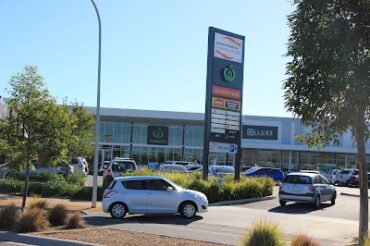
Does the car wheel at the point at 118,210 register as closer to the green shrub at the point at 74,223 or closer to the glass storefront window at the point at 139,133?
the green shrub at the point at 74,223

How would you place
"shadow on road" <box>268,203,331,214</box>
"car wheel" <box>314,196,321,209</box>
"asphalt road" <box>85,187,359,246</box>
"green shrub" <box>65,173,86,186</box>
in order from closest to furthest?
"asphalt road" <box>85,187,359,246</box>, "shadow on road" <box>268,203,331,214</box>, "car wheel" <box>314,196,321,209</box>, "green shrub" <box>65,173,86,186</box>

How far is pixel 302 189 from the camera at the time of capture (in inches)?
990

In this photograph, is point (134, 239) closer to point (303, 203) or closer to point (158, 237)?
point (158, 237)

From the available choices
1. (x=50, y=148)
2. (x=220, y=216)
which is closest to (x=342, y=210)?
(x=220, y=216)

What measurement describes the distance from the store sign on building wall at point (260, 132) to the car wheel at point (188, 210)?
166 feet

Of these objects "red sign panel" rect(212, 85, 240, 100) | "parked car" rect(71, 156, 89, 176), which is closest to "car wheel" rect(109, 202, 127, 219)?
"red sign panel" rect(212, 85, 240, 100)

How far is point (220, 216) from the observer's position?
67.1 ft

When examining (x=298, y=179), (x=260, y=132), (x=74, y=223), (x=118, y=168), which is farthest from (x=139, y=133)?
(x=74, y=223)

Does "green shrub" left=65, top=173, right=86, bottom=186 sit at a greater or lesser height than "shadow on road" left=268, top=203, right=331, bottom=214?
greater

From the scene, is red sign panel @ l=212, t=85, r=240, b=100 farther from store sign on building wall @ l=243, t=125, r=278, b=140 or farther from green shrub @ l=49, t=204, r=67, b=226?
store sign on building wall @ l=243, t=125, r=278, b=140

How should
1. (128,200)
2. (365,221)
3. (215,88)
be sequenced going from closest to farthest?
1. (365,221)
2. (128,200)
3. (215,88)

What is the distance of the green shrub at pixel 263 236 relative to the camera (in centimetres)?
998

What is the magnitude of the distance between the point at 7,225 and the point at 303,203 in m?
16.3

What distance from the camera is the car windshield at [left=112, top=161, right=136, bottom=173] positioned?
100 feet
